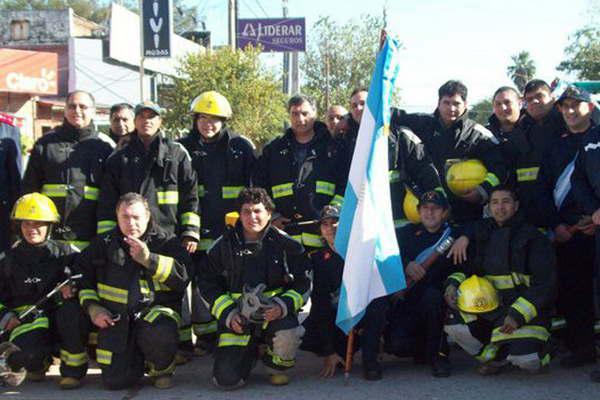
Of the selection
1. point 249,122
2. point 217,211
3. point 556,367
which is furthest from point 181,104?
point 556,367

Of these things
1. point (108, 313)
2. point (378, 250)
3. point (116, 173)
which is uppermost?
point (116, 173)

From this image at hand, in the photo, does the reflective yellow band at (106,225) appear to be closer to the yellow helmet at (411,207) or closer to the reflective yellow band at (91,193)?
the reflective yellow band at (91,193)

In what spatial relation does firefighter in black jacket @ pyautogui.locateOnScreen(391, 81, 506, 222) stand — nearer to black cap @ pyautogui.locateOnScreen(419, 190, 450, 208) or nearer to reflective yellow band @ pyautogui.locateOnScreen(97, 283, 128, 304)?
black cap @ pyautogui.locateOnScreen(419, 190, 450, 208)

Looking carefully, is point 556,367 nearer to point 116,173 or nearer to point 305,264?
point 305,264

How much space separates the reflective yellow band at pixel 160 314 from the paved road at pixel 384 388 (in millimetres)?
486

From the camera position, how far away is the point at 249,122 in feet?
85.5

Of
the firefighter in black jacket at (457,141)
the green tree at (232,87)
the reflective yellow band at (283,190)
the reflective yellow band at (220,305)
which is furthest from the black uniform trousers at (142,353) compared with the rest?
the green tree at (232,87)

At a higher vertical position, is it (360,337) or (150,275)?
(150,275)

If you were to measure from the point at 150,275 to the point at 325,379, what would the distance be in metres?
1.54

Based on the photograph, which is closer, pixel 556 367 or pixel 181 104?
pixel 556 367

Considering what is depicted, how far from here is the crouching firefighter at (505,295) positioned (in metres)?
5.35

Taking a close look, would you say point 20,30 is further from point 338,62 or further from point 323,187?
point 323,187

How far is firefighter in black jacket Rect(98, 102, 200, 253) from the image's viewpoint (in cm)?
A: 607

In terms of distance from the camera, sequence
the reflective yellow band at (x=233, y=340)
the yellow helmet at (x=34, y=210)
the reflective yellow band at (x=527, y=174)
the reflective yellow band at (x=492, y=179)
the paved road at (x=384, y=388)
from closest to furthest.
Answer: the paved road at (x=384, y=388) → the reflective yellow band at (x=233, y=340) → the yellow helmet at (x=34, y=210) → the reflective yellow band at (x=492, y=179) → the reflective yellow band at (x=527, y=174)
